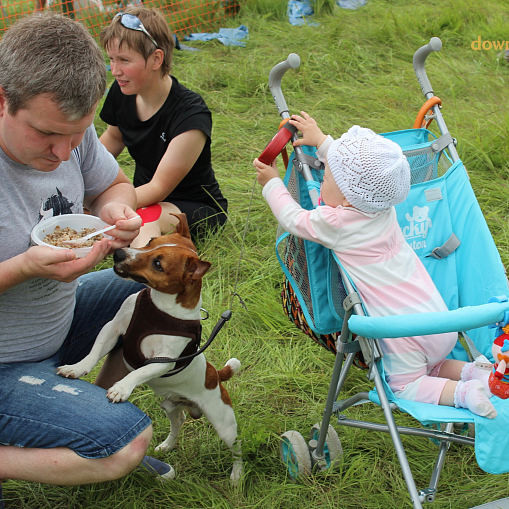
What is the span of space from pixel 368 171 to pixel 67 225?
1.00 meters

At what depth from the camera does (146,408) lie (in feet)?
7.68

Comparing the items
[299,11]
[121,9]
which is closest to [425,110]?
[121,9]

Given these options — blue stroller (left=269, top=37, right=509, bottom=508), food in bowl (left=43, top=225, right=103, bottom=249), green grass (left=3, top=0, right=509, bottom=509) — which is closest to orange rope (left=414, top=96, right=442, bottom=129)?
blue stroller (left=269, top=37, right=509, bottom=508)

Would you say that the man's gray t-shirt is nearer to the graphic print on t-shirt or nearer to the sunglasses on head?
the graphic print on t-shirt

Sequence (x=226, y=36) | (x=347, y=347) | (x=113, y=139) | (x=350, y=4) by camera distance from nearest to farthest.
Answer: (x=347, y=347), (x=113, y=139), (x=226, y=36), (x=350, y=4)

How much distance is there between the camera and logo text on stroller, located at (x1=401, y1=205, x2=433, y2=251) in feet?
7.46

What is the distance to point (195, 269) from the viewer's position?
1.70m

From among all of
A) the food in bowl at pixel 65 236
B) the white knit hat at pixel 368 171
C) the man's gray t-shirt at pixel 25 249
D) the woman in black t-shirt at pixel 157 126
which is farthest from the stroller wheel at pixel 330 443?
the woman in black t-shirt at pixel 157 126

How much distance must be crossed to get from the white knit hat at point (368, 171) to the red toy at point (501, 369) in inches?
22.8

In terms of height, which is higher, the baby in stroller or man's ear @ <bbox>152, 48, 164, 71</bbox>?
man's ear @ <bbox>152, 48, 164, 71</bbox>

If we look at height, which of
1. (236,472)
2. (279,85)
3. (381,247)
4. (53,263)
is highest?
(279,85)

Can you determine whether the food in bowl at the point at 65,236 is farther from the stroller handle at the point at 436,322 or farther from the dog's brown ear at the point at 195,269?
the stroller handle at the point at 436,322

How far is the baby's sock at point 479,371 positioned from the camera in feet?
5.79

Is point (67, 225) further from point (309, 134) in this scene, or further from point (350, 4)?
point (350, 4)
